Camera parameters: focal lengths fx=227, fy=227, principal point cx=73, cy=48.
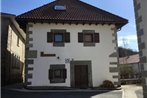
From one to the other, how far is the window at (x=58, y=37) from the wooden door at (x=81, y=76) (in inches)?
86.5

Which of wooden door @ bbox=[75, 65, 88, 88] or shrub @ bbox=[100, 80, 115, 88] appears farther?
wooden door @ bbox=[75, 65, 88, 88]

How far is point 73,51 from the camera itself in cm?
1745

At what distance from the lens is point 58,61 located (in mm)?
17141

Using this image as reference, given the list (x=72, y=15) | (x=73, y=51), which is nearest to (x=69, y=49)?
(x=73, y=51)

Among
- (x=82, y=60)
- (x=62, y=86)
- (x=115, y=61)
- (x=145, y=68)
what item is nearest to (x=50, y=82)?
(x=62, y=86)

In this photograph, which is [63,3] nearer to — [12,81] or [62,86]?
[62,86]

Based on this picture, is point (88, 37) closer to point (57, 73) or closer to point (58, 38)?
point (58, 38)

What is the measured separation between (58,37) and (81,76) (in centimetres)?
352

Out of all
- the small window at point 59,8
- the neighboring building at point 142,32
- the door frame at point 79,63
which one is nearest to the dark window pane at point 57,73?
the door frame at point 79,63

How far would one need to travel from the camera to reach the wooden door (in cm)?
1742

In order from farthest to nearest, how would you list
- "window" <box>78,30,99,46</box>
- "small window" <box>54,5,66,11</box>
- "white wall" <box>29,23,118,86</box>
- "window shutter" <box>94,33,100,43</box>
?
"small window" <box>54,5,66,11</box>
"window shutter" <box>94,33,100,43</box>
"window" <box>78,30,99,46</box>
"white wall" <box>29,23,118,86</box>

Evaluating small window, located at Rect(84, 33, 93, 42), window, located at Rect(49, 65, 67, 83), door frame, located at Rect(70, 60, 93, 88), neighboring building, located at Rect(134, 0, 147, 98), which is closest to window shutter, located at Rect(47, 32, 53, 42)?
window, located at Rect(49, 65, 67, 83)

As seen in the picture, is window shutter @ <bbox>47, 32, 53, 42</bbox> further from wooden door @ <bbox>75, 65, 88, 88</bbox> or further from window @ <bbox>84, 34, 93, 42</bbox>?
wooden door @ <bbox>75, 65, 88, 88</bbox>

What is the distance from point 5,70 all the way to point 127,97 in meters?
11.9
